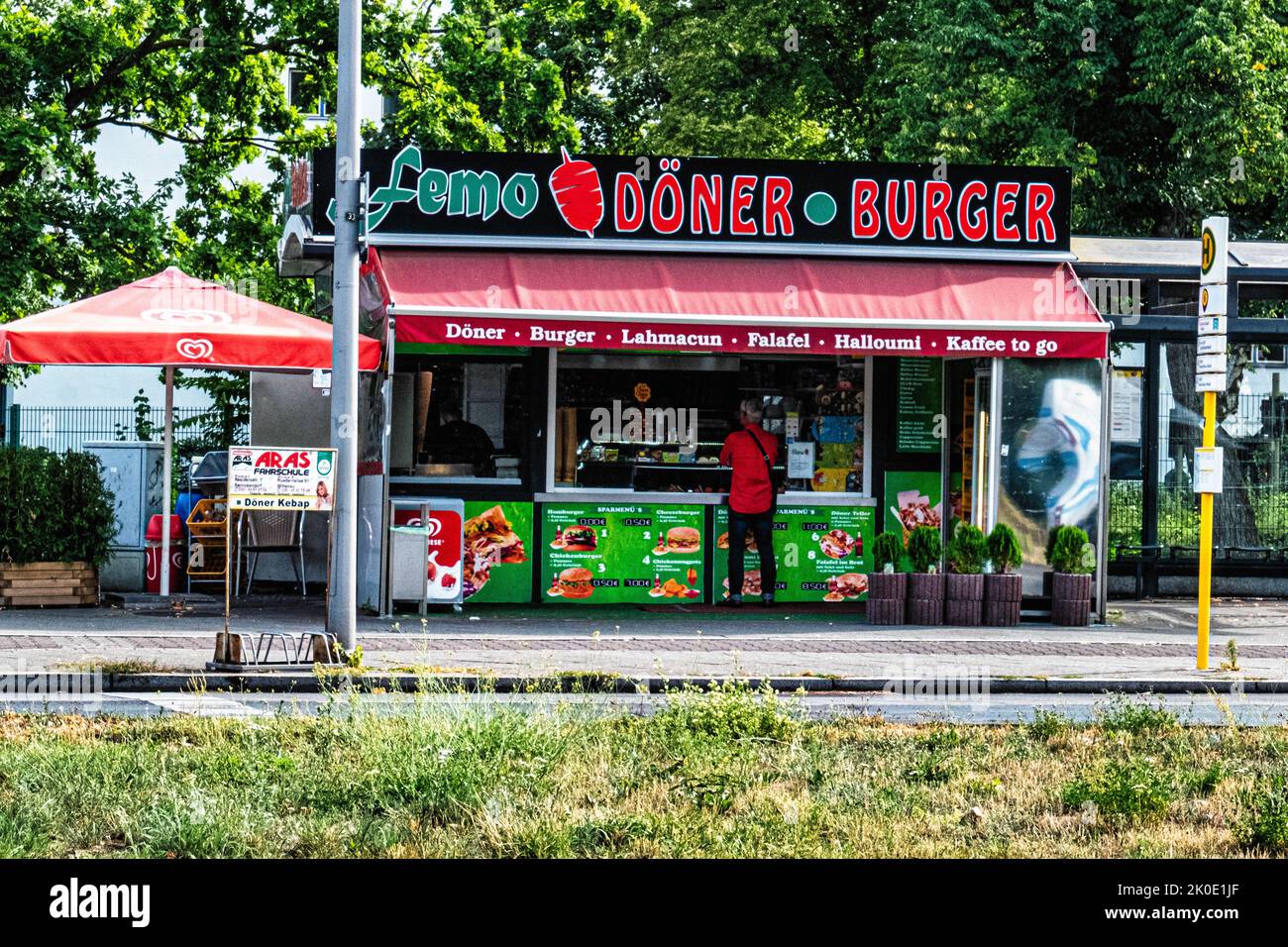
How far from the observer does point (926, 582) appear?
17.6 m

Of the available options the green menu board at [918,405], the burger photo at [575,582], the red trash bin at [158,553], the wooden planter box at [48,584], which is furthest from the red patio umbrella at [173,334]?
the green menu board at [918,405]

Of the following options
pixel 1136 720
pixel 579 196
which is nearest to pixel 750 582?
pixel 579 196

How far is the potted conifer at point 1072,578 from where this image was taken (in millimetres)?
17969

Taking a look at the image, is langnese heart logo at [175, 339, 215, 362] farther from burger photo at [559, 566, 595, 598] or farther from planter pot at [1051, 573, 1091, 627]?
planter pot at [1051, 573, 1091, 627]

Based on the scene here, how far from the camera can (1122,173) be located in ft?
99.8

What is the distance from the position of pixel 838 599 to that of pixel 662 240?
4229 millimetres

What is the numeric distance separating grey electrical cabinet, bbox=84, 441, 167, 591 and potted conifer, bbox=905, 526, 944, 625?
783cm

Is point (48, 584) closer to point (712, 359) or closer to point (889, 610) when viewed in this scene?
point (712, 359)

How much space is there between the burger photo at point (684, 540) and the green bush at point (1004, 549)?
Result: 3096 millimetres

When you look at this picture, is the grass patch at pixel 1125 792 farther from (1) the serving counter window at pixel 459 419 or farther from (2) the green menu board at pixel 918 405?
(2) the green menu board at pixel 918 405
